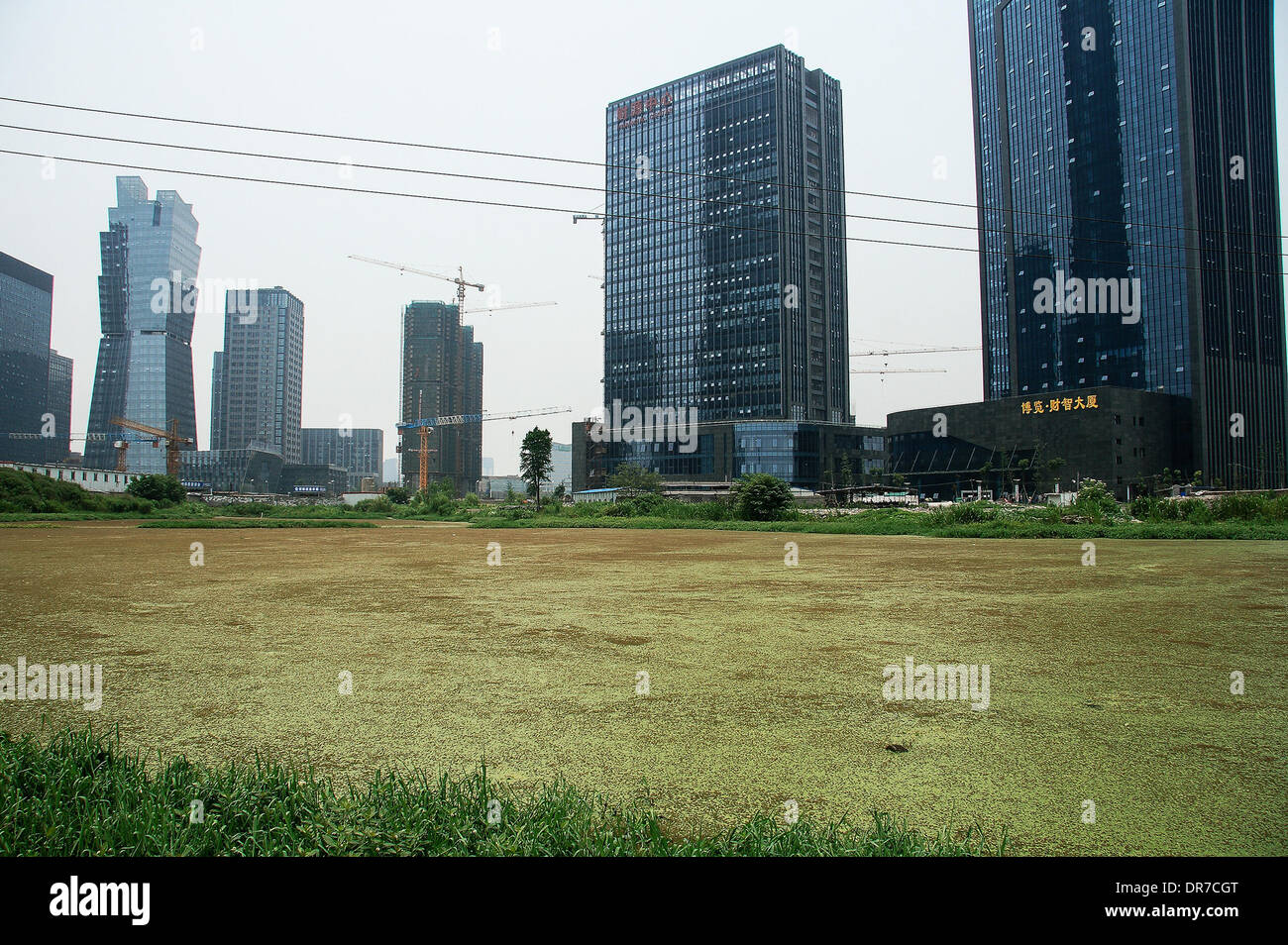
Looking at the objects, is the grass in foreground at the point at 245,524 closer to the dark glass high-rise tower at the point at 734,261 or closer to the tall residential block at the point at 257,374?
the dark glass high-rise tower at the point at 734,261

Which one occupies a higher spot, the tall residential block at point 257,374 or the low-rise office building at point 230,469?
the tall residential block at point 257,374

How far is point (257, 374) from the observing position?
188 meters

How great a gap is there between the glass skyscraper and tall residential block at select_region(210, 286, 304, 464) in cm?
2715

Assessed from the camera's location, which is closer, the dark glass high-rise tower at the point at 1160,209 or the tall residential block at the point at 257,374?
the dark glass high-rise tower at the point at 1160,209

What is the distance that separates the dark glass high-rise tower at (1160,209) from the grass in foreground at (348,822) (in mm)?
103276

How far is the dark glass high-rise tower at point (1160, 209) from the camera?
95.4m

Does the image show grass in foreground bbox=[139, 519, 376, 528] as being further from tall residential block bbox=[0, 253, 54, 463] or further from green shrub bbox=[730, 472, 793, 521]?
tall residential block bbox=[0, 253, 54, 463]

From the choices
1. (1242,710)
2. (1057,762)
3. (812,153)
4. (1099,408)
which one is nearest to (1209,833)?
(1057,762)

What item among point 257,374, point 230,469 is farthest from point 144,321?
point 257,374

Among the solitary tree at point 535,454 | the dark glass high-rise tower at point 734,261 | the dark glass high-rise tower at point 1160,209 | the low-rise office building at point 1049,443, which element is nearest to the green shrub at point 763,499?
the solitary tree at point 535,454

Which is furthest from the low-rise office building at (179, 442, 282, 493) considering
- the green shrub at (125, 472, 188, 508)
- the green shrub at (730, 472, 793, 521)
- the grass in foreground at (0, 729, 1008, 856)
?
the grass in foreground at (0, 729, 1008, 856)

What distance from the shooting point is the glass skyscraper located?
14262 centimetres

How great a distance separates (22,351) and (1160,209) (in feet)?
500

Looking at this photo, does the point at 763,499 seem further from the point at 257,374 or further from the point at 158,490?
the point at 257,374
